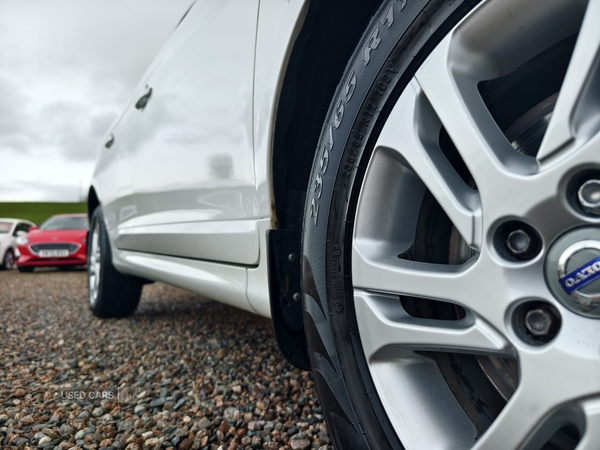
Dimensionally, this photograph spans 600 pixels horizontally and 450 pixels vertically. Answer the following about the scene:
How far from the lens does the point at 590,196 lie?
0.58 m

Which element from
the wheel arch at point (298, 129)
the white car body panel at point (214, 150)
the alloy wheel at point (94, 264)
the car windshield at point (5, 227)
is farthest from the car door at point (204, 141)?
the car windshield at point (5, 227)

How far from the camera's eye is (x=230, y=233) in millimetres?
1241

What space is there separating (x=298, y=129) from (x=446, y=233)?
430mm

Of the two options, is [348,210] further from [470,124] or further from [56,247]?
[56,247]

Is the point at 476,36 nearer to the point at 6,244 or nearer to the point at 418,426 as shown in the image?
the point at 418,426

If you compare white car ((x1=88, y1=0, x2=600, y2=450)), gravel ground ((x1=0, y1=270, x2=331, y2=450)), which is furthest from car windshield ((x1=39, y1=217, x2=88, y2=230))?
white car ((x1=88, y1=0, x2=600, y2=450))

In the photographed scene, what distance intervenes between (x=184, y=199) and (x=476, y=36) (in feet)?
3.54

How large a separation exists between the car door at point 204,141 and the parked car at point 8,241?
7937 millimetres

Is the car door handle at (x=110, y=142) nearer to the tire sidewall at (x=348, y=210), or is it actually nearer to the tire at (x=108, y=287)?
the tire at (x=108, y=287)

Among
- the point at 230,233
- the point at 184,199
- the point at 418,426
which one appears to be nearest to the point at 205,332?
the point at 184,199

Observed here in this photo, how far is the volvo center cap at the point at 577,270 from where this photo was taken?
571 mm

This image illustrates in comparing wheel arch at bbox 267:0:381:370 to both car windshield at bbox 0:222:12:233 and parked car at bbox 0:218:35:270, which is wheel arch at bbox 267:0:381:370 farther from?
car windshield at bbox 0:222:12:233

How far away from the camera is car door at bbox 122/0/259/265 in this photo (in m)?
1.18

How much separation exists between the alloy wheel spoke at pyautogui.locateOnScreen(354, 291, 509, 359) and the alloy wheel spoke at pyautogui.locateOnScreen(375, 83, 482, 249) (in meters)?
0.16
